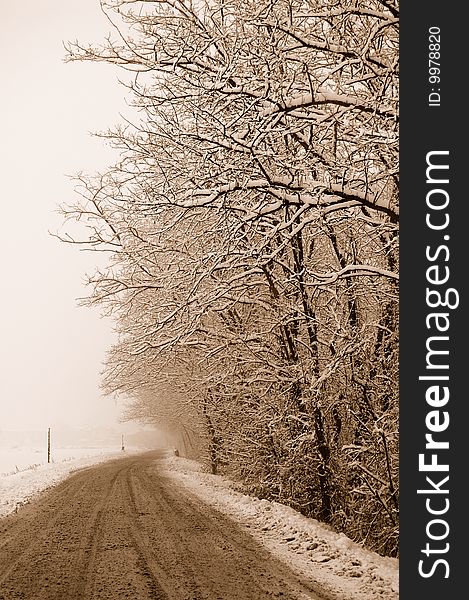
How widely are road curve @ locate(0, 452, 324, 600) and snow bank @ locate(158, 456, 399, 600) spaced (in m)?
0.23

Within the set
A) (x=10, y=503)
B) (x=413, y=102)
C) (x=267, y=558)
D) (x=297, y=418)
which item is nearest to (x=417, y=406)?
(x=413, y=102)

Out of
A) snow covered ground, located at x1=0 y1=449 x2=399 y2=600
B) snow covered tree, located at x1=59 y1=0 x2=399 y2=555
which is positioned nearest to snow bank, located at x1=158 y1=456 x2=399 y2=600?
snow covered ground, located at x1=0 y1=449 x2=399 y2=600

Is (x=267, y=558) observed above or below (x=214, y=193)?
below

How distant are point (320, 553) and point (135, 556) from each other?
6.92 ft

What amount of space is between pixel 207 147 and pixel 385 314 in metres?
3.60

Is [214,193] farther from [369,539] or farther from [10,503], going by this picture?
[10,503]

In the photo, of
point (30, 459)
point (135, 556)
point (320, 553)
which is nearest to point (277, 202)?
point (320, 553)

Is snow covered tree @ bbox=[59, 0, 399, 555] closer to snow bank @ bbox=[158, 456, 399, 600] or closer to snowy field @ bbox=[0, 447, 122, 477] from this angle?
snow bank @ bbox=[158, 456, 399, 600]

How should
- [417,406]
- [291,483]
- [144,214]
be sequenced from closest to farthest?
[417,406]
[144,214]
[291,483]

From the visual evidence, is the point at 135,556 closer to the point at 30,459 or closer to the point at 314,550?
the point at 314,550

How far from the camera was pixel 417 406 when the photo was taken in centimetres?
374

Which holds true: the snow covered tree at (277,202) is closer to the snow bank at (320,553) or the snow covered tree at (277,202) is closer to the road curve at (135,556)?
the snow bank at (320,553)

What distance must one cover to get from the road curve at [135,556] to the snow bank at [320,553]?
0.77 feet

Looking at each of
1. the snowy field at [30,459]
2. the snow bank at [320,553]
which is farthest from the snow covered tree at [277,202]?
the snowy field at [30,459]
